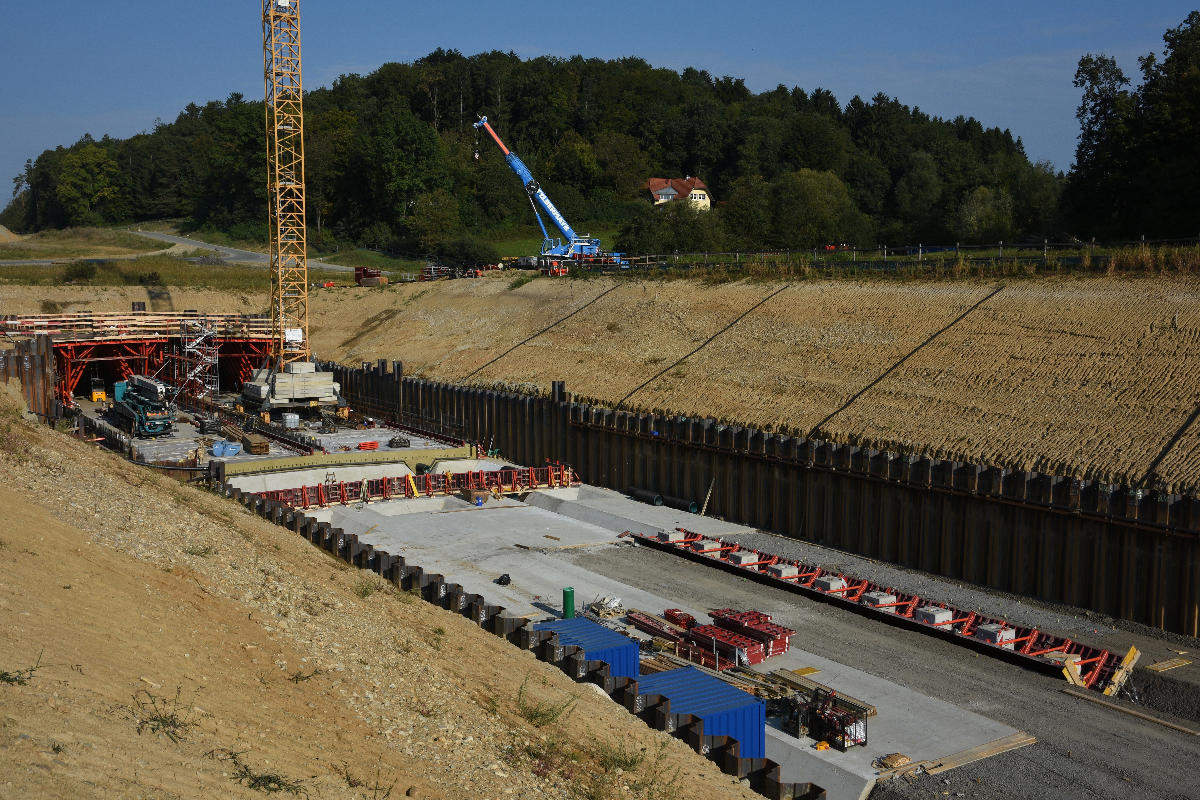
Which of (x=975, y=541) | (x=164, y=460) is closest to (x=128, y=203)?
(x=164, y=460)

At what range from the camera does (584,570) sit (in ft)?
87.0

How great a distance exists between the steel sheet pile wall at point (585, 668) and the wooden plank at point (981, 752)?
8.42 ft

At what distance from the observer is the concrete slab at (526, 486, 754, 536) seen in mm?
30672

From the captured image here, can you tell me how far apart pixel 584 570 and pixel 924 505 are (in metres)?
8.51

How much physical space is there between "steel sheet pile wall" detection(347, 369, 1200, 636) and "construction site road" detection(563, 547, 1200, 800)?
4041 millimetres

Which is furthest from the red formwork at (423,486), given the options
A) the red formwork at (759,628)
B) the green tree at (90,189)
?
the green tree at (90,189)

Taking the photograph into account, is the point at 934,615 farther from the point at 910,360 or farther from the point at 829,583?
the point at 910,360

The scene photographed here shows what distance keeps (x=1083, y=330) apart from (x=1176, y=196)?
16557mm

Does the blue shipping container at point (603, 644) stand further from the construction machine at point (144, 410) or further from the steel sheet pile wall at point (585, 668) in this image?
the construction machine at point (144, 410)

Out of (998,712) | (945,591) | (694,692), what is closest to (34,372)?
(694,692)

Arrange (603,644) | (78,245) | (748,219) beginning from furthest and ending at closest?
(78,245), (748,219), (603,644)

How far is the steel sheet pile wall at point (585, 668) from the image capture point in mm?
14039

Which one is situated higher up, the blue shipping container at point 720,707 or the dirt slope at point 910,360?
the dirt slope at point 910,360

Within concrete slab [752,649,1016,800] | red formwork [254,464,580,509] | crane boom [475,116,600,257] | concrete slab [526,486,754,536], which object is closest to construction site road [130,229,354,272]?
crane boom [475,116,600,257]
